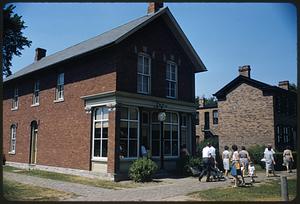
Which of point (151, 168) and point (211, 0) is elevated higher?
point (211, 0)

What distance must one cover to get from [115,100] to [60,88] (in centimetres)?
573

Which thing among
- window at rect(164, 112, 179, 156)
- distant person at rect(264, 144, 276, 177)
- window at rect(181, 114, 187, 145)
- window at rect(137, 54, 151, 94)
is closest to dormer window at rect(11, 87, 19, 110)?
window at rect(137, 54, 151, 94)

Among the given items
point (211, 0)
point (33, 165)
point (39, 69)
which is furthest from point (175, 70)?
point (211, 0)

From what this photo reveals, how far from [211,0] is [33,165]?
17940 mm

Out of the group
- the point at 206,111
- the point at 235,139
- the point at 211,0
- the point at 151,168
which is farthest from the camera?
the point at 206,111

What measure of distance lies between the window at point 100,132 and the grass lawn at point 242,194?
18.9ft

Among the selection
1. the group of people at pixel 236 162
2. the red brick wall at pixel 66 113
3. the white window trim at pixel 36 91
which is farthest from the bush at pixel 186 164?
the white window trim at pixel 36 91

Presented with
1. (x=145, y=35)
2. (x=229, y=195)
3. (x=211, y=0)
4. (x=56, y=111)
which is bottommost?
(x=229, y=195)

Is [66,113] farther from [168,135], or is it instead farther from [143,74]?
[168,135]

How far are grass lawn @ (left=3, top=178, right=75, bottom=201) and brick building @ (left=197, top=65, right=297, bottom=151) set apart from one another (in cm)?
2093

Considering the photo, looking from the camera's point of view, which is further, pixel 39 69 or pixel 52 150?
pixel 39 69

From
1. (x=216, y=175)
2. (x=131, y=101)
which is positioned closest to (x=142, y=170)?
(x=131, y=101)

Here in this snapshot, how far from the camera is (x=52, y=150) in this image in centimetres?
2048

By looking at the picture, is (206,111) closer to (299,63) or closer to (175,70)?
(175,70)
